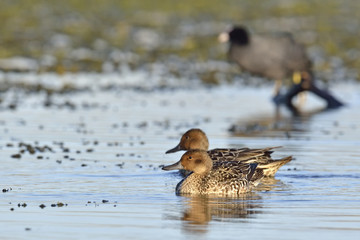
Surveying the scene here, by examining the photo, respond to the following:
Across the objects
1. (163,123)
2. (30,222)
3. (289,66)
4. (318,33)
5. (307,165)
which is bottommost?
(30,222)

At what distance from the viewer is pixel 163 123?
19625 mm

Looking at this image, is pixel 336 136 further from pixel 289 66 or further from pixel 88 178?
pixel 289 66

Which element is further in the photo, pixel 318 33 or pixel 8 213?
pixel 318 33

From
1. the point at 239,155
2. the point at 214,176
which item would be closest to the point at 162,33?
the point at 239,155

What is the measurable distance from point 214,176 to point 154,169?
74.3 inches

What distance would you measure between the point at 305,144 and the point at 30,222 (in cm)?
813

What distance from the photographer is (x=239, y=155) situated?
13.8 metres

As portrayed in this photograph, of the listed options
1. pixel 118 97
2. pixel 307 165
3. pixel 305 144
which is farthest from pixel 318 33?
pixel 307 165

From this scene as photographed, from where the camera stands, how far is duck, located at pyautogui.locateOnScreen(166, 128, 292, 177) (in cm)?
1355

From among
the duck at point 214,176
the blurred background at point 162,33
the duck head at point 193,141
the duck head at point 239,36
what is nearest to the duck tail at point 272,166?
the duck at point 214,176

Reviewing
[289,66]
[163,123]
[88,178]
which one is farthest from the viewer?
[289,66]

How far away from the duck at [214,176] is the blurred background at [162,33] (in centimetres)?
1590

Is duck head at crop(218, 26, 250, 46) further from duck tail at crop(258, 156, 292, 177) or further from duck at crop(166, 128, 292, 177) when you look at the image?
duck tail at crop(258, 156, 292, 177)

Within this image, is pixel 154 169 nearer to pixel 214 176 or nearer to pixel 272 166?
pixel 272 166
